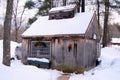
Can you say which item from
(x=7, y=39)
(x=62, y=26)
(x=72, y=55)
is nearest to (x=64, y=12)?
(x=62, y=26)

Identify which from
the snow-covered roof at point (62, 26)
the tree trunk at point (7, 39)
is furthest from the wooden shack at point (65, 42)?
the tree trunk at point (7, 39)

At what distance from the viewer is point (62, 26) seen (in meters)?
15.3

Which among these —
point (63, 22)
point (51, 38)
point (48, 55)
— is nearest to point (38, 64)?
point (48, 55)

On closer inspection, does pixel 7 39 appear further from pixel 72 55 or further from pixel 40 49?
pixel 40 49

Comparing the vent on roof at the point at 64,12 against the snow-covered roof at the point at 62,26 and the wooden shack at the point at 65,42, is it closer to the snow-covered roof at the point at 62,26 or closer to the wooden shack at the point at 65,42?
the wooden shack at the point at 65,42

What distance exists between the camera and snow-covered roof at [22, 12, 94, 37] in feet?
46.6

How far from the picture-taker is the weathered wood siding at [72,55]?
1357cm

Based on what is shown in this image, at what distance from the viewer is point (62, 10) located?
53.2 ft

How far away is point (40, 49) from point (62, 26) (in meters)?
2.42

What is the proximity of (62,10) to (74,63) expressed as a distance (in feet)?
15.5

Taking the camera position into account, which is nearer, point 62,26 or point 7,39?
point 7,39

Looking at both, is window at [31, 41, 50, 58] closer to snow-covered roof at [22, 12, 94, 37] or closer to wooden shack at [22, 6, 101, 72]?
wooden shack at [22, 6, 101, 72]

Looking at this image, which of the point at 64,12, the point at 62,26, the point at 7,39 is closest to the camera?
the point at 7,39

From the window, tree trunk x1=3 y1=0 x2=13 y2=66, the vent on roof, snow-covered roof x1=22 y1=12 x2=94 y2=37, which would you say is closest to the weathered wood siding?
the window
